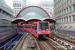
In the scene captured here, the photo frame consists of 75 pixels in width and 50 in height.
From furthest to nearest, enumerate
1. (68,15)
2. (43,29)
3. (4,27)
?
(4,27), (68,15), (43,29)

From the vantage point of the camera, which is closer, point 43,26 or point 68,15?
point 43,26

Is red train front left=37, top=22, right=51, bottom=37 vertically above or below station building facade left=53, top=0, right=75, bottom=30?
below

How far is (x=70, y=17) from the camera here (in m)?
28.8

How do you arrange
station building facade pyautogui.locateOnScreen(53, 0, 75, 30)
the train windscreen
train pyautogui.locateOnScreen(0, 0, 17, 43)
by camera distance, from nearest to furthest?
the train windscreen < train pyautogui.locateOnScreen(0, 0, 17, 43) < station building facade pyautogui.locateOnScreen(53, 0, 75, 30)

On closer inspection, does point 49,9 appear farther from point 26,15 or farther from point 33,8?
point 26,15

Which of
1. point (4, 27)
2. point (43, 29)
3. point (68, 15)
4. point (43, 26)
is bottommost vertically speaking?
point (4, 27)

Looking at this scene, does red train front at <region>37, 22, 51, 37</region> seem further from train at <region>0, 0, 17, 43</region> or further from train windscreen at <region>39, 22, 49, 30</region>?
train at <region>0, 0, 17, 43</region>

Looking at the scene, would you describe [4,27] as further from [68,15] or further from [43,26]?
[68,15]

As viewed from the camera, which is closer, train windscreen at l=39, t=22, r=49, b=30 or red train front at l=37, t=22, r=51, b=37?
red train front at l=37, t=22, r=51, b=37

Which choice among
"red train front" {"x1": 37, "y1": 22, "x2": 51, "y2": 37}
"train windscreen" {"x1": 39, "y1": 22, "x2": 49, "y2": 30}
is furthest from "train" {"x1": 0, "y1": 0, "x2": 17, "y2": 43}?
"train windscreen" {"x1": 39, "y1": 22, "x2": 49, "y2": 30}

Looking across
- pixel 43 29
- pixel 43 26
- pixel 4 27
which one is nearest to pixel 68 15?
pixel 43 26

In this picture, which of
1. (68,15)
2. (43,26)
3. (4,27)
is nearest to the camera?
(43,26)

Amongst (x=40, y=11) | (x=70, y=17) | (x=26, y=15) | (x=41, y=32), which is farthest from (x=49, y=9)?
(x=41, y=32)

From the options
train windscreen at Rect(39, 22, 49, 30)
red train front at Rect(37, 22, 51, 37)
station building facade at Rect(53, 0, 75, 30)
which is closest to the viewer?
red train front at Rect(37, 22, 51, 37)
